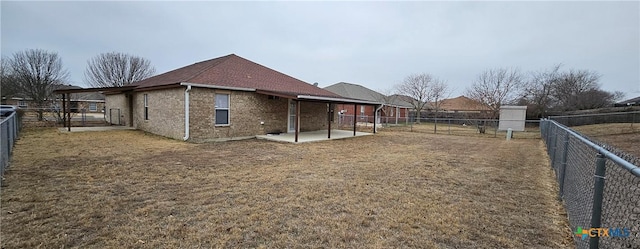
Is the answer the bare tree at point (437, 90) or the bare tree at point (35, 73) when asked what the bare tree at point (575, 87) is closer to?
the bare tree at point (437, 90)

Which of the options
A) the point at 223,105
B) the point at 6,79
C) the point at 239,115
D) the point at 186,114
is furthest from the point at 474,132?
the point at 6,79

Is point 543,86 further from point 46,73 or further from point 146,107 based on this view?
point 46,73

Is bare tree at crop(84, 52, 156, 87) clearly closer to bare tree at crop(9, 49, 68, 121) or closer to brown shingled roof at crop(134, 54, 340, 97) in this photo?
bare tree at crop(9, 49, 68, 121)

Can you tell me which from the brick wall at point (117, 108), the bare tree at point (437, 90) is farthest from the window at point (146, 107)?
the bare tree at point (437, 90)

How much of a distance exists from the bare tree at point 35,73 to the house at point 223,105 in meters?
16.0

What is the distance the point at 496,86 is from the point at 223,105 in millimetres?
23640

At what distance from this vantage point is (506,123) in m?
22.5

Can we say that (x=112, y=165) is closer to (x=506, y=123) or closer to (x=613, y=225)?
(x=613, y=225)

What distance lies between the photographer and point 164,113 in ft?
39.0

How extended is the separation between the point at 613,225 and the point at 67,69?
38.8m

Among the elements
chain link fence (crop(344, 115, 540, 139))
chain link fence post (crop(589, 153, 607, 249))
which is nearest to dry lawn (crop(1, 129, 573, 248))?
chain link fence post (crop(589, 153, 607, 249))

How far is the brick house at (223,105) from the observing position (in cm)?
1083

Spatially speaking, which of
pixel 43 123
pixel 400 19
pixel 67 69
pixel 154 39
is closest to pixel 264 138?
pixel 400 19

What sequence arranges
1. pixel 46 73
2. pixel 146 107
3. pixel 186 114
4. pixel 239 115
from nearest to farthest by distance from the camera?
1. pixel 186 114
2. pixel 239 115
3. pixel 146 107
4. pixel 46 73
